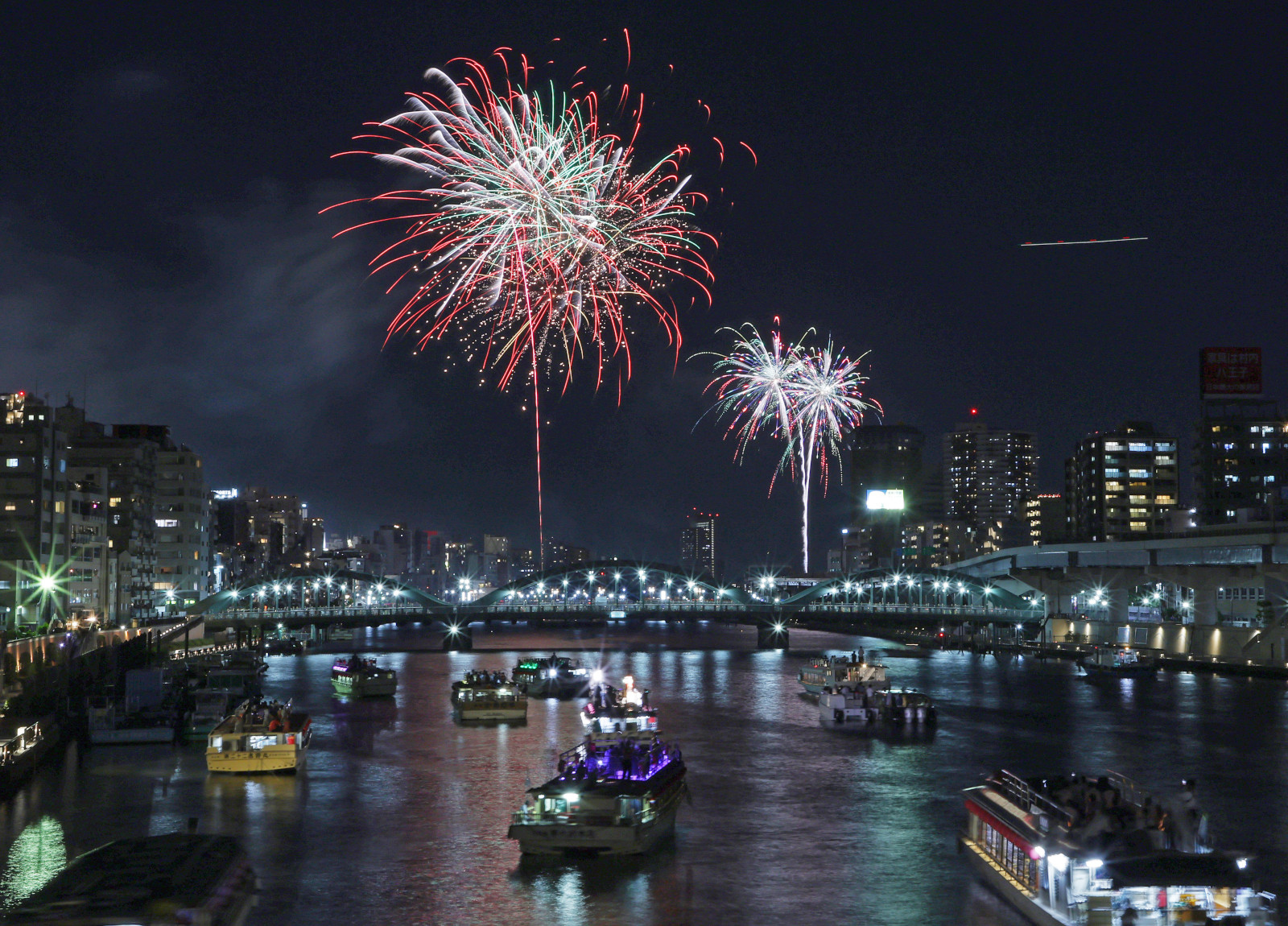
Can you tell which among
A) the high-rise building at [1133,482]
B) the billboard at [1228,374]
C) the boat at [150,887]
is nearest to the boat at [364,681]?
the boat at [150,887]

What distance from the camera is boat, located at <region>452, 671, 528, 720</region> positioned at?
6025 cm

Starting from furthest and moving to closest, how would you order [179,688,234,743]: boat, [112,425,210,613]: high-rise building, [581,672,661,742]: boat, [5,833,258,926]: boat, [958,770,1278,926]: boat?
[112,425,210,613]: high-rise building
[179,688,234,743]: boat
[581,672,661,742]: boat
[958,770,1278,926]: boat
[5,833,258,926]: boat

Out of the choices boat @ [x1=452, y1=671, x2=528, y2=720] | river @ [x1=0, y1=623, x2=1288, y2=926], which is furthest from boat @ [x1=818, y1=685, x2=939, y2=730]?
boat @ [x1=452, y1=671, x2=528, y2=720]

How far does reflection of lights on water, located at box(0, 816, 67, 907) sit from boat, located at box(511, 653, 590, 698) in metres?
43.4

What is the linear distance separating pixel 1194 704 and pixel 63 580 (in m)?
80.4

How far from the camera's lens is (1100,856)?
2008 cm

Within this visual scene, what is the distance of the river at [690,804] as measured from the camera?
1030 inches

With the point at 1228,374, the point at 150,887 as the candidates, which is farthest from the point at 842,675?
the point at 1228,374

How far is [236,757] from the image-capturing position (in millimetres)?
42625

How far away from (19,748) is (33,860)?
1344 centimetres

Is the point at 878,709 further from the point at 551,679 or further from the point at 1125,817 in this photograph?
the point at 1125,817

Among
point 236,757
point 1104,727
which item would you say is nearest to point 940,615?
point 1104,727

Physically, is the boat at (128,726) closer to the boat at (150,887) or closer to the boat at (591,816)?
the boat at (591,816)

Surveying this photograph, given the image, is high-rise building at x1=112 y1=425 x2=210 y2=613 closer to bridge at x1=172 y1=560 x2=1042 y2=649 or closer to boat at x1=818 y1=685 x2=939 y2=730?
bridge at x1=172 y1=560 x2=1042 y2=649
